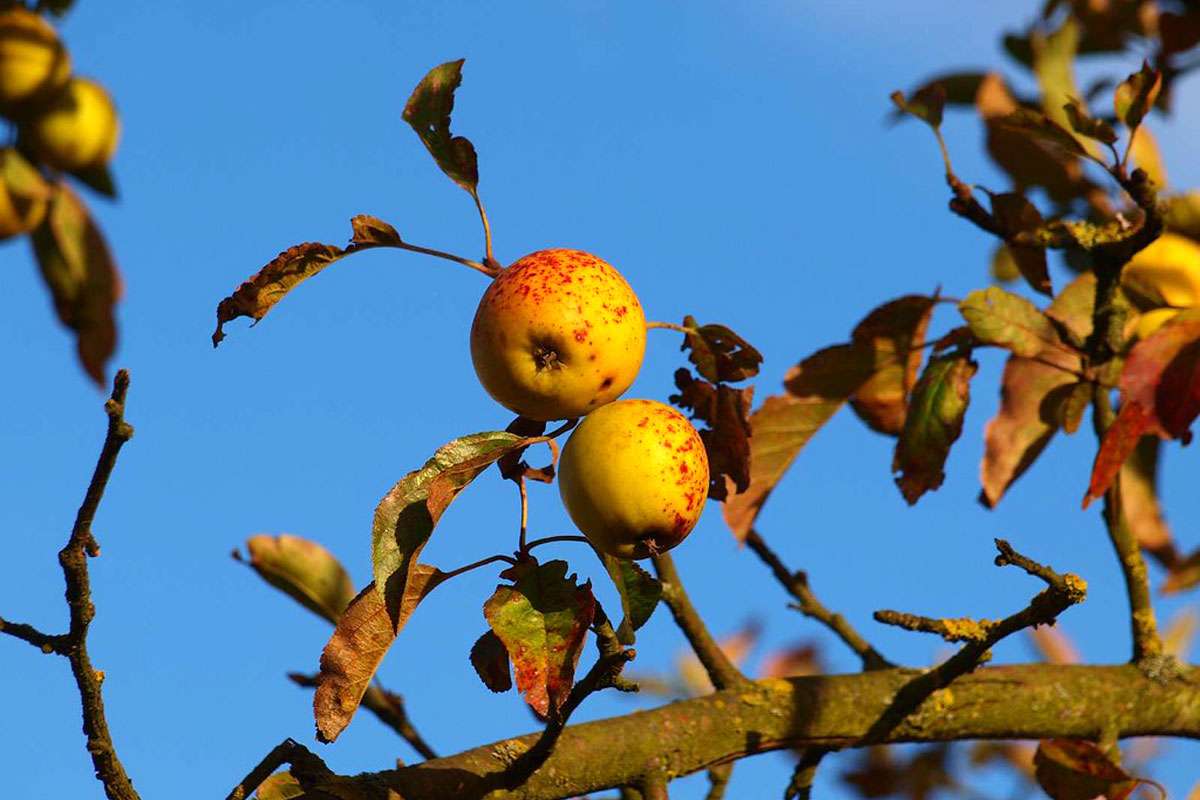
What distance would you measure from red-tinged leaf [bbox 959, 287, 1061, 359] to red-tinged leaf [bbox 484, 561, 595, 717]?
38.0 inches

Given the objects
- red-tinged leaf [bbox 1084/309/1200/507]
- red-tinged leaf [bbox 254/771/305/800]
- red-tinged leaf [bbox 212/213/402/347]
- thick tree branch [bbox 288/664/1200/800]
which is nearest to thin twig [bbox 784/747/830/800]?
thick tree branch [bbox 288/664/1200/800]

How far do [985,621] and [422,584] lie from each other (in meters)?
0.74

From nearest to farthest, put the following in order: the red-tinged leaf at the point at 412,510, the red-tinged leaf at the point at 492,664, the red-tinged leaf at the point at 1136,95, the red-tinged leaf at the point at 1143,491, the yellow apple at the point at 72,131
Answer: the red-tinged leaf at the point at 412,510 < the red-tinged leaf at the point at 492,664 < the yellow apple at the point at 72,131 < the red-tinged leaf at the point at 1136,95 < the red-tinged leaf at the point at 1143,491

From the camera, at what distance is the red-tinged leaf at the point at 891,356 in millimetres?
2438

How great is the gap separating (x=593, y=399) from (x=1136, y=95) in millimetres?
1090

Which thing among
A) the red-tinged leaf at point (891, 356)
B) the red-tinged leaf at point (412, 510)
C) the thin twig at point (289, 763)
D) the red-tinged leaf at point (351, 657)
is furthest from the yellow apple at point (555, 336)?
the red-tinged leaf at point (891, 356)

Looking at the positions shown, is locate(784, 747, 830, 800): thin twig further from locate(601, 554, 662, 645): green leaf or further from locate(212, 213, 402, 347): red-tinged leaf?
locate(212, 213, 402, 347): red-tinged leaf

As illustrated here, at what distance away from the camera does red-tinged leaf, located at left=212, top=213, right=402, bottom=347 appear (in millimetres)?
1705

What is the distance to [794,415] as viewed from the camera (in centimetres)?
239

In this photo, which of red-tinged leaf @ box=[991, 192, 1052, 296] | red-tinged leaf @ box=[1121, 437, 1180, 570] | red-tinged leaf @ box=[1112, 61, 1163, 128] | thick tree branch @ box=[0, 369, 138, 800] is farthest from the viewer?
red-tinged leaf @ box=[1121, 437, 1180, 570]

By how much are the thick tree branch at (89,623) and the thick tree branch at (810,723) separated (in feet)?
0.95

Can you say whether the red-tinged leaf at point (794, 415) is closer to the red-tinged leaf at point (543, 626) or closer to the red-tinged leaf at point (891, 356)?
the red-tinged leaf at point (891, 356)

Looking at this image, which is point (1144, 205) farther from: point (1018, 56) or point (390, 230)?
point (1018, 56)

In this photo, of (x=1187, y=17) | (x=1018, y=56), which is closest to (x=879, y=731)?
(x=1187, y=17)
